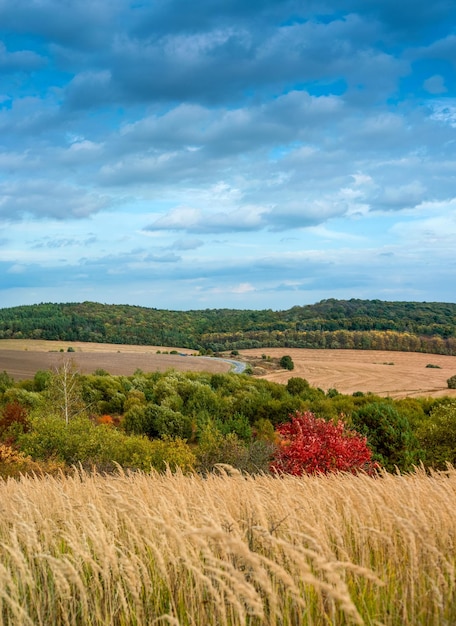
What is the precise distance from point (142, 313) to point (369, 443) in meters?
112

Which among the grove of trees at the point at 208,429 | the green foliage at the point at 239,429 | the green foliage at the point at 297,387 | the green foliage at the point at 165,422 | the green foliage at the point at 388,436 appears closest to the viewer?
the grove of trees at the point at 208,429

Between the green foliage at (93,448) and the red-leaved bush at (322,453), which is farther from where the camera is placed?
the green foliage at (93,448)

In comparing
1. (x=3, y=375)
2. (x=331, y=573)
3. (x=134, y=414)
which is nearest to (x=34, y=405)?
(x=134, y=414)

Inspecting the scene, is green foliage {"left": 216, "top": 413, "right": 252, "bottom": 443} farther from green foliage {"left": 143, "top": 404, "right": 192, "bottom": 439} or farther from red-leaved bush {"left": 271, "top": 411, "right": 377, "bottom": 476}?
red-leaved bush {"left": 271, "top": 411, "right": 377, "bottom": 476}


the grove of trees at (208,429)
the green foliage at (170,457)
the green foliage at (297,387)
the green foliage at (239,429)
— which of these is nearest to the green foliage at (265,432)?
the grove of trees at (208,429)

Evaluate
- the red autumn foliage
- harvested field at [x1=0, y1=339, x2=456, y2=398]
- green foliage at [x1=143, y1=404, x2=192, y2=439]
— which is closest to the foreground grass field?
the red autumn foliage

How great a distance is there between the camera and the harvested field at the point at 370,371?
2692 inches

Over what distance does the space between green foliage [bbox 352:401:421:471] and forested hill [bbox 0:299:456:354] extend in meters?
71.1

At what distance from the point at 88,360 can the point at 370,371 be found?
39.8 metres

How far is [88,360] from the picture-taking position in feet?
258

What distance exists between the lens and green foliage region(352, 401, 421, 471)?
24.3 metres

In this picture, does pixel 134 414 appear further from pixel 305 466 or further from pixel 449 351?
pixel 449 351

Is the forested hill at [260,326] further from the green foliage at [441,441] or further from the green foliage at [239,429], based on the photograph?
the green foliage at [441,441]

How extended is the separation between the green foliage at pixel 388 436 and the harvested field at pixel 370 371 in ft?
124
